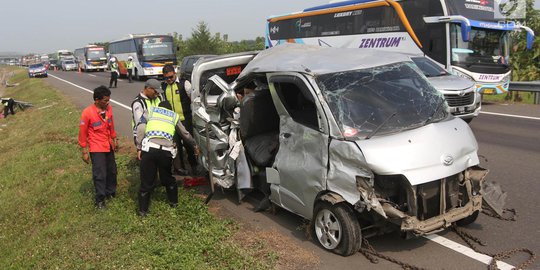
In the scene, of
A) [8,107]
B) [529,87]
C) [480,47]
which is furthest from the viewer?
[8,107]

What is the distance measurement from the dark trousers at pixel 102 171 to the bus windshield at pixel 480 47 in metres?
10.7

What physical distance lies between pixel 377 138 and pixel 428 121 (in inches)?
27.8

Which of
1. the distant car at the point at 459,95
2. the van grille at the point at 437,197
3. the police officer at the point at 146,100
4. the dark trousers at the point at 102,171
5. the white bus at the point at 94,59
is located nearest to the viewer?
the van grille at the point at 437,197

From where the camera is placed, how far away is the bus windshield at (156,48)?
3008 centimetres

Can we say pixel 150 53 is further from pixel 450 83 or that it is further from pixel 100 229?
pixel 100 229

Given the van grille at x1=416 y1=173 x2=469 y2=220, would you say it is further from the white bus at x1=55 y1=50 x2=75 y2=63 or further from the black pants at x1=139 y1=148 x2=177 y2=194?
the white bus at x1=55 y1=50 x2=75 y2=63

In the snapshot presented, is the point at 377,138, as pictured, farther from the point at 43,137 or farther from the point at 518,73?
the point at 518,73

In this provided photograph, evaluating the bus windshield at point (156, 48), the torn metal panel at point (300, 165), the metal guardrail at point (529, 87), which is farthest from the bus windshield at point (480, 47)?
the bus windshield at point (156, 48)

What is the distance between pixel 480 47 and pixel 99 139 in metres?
11.8

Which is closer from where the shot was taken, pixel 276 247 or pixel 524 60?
pixel 276 247

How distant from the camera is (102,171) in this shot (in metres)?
5.88

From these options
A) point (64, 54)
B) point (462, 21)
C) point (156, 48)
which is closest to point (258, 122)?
point (462, 21)

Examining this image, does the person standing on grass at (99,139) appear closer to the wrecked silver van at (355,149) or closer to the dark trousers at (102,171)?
the dark trousers at (102,171)

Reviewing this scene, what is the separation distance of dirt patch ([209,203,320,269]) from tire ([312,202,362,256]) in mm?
207
